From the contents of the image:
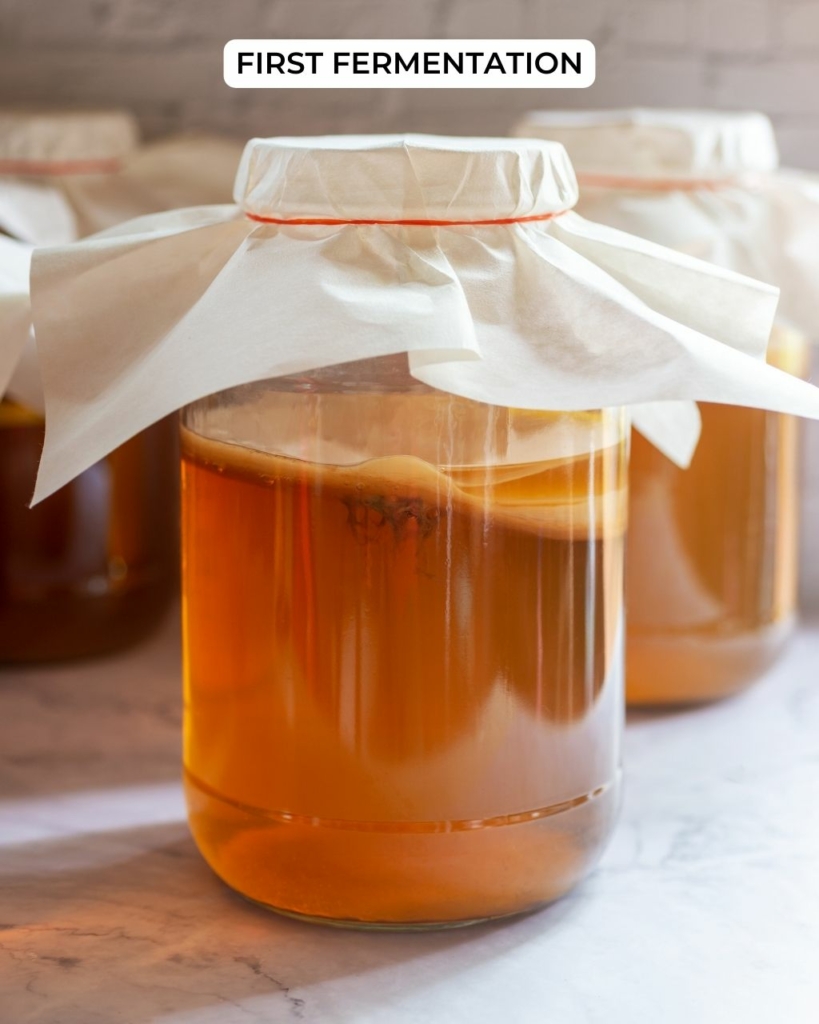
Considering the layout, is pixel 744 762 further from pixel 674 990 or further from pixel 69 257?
pixel 69 257

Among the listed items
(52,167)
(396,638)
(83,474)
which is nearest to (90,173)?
(52,167)

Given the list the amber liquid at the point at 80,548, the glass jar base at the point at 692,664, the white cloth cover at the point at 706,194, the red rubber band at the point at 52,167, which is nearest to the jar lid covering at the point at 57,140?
the red rubber band at the point at 52,167

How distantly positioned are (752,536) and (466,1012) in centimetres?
36

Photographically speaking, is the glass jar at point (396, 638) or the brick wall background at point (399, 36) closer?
the glass jar at point (396, 638)

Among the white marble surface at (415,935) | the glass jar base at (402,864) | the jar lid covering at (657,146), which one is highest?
the jar lid covering at (657,146)

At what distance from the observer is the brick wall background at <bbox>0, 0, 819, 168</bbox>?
86cm

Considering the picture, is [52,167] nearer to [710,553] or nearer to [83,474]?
[83,474]

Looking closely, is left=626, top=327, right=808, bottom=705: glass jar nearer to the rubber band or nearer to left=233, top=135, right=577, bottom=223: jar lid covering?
the rubber band

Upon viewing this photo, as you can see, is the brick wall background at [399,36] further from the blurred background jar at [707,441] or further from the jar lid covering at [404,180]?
the jar lid covering at [404,180]

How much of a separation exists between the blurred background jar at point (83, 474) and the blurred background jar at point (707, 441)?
0.74ft

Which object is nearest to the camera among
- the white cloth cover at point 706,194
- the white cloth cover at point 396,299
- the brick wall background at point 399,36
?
the white cloth cover at point 396,299

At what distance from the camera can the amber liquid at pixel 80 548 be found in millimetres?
774

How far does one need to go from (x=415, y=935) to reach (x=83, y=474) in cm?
36

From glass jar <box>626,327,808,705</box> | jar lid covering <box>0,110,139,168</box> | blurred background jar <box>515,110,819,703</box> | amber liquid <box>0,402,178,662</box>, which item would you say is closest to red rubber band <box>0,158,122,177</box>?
jar lid covering <box>0,110,139,168</box>
